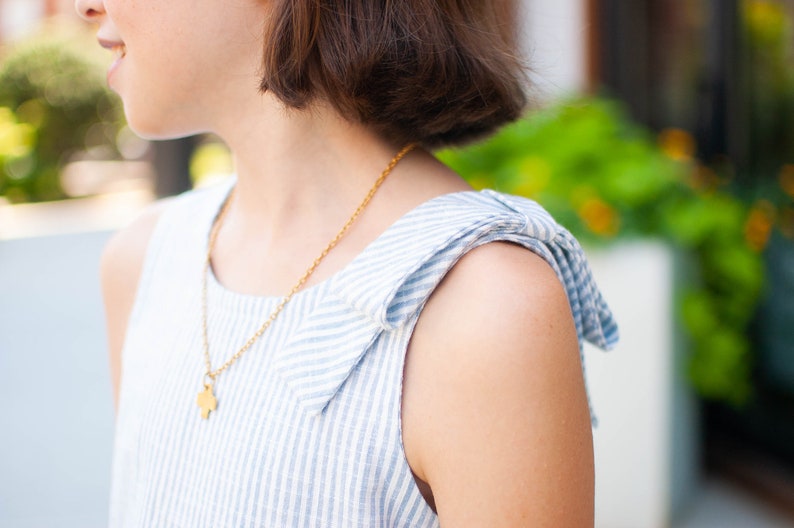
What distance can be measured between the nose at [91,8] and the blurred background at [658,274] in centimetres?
60

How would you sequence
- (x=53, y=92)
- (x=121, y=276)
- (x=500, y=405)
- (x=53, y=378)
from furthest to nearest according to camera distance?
(x=53, y=92) < (x=53, y=378) < (x=121, y=276) < (x=500, y=405)

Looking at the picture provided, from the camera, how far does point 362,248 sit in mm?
1010

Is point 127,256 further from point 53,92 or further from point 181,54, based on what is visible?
point 53,92

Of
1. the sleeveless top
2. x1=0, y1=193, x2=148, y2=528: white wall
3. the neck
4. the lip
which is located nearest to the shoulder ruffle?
the sleeveless top

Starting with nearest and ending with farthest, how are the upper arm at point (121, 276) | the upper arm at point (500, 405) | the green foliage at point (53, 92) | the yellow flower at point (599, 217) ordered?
the upper arm at point (500, 405) → the upper arm at point (121, 276) → the yellow flower at point (599, 217) → the green foliage at point (53, 92)

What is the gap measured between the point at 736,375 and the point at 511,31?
2.21 m

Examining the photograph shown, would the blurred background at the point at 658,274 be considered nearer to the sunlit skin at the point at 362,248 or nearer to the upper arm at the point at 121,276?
the sunlit skin at the point at 362,248

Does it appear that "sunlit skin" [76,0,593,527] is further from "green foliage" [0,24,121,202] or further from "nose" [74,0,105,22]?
"green foliage" [0,24,121,202]

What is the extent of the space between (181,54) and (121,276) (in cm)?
46

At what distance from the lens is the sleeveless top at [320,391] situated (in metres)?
0.88

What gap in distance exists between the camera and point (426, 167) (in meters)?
1.07

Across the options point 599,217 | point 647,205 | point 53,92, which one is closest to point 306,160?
point 599,217

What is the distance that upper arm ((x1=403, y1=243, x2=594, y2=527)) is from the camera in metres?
0.81

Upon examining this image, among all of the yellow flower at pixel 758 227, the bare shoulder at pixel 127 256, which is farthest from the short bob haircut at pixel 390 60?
the yellow flower at pixel 758 227
